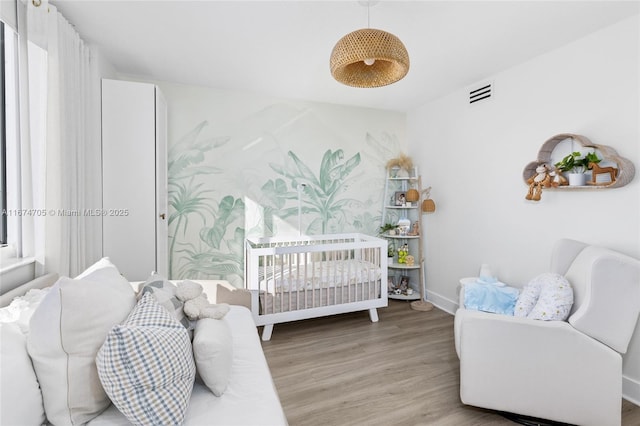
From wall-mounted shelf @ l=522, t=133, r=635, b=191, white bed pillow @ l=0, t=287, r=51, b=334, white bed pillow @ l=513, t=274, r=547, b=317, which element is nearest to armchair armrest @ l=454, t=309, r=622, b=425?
white bed pillow @ l=513, t=274, r=547, b=317

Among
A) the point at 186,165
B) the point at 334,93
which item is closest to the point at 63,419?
the point at 186,165

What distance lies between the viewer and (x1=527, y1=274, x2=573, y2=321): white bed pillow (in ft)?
5.73

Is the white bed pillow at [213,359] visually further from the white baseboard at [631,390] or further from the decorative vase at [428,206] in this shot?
the decorative vase at [428,206]

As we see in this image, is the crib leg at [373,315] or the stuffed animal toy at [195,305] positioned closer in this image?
the stuffed animal toy at [195,305]

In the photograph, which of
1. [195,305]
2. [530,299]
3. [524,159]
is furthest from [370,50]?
[524,159]

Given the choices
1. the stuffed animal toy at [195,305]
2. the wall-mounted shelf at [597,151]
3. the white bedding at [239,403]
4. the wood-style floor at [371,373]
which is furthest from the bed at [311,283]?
the wall-mounted shelf at [597,151]

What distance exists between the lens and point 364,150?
3.91 meters

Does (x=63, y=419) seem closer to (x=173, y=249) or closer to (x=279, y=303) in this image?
(x=279, y=303)

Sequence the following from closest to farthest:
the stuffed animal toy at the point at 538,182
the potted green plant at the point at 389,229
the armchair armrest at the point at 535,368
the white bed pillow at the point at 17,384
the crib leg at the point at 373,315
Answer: the white bed pillow at the point at 17,384
the armchair armrest at the point at 535,368
the stuffed animal toy at the point at 538,182
the crib leg at the point at 373,315
the potted green plant at the point at 389,229

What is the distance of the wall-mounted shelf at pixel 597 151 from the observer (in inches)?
76.4

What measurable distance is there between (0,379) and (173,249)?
246cm

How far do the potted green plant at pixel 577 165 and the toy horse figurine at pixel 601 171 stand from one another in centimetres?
4

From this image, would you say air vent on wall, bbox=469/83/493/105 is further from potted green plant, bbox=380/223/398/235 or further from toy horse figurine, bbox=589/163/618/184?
potted green plant, bbox=380/223/398/235

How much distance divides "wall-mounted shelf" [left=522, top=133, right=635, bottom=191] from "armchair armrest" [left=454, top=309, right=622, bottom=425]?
1.02m
